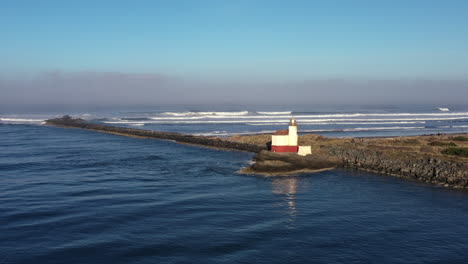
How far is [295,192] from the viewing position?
971 inches

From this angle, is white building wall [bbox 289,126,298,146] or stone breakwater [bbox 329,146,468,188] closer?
stone breakwater [bbox 329,146,468,188]

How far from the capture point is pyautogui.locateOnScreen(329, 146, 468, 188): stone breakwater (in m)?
25.9

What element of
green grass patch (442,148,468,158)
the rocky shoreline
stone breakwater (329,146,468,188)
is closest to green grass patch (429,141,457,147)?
the rocky shoreline

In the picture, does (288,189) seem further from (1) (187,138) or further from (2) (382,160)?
(1) (187,138)

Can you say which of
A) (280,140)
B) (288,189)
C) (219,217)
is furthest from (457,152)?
(219,217)

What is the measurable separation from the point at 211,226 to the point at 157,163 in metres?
17.9

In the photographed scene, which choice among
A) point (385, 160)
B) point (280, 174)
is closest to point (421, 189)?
point (385, 160)

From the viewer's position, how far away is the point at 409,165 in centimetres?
2902

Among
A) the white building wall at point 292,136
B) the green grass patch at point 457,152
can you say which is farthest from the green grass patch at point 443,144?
the white building wall at point 292,136

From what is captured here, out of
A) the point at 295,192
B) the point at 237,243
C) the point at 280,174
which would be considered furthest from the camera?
the point at 280,174

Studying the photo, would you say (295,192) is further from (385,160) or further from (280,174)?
(385,160)

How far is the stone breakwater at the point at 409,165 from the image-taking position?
25938 millimetres

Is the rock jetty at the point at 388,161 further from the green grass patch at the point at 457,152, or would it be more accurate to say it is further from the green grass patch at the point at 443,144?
the green grass patch at the point at 457,152

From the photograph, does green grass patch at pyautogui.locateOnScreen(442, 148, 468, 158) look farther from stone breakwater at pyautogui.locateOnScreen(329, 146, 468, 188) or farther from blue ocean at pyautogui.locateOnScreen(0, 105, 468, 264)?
blue ocean at pyautogui.locateOnScreen(0, 105, 468, 264)
